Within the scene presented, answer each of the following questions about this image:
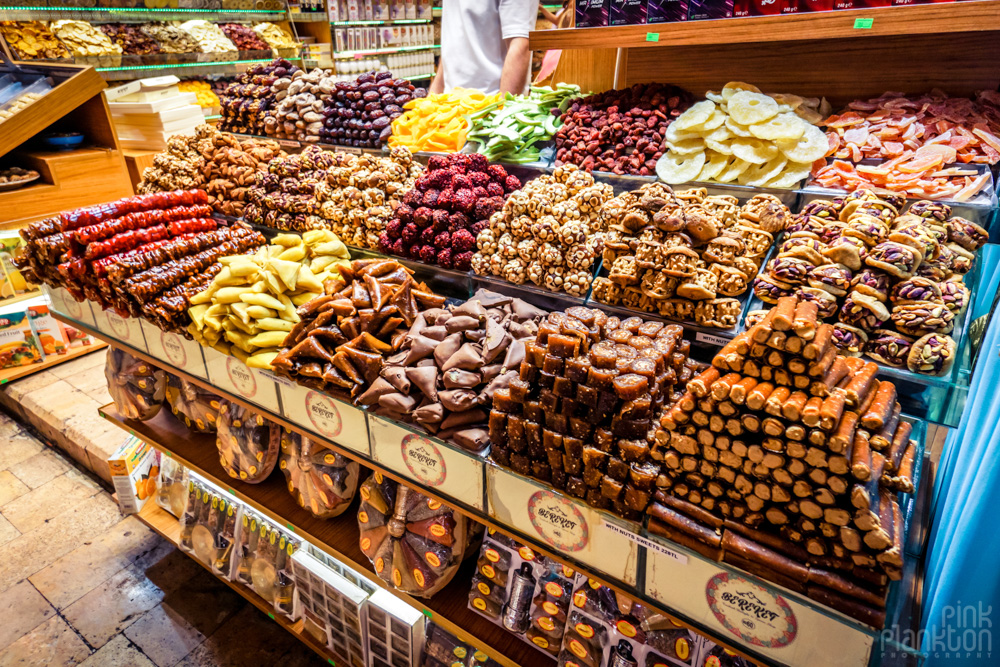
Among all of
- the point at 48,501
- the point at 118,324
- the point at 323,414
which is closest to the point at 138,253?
the point at 118,324

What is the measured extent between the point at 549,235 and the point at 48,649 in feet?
8.71

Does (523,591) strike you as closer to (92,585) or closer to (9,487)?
(92,585)

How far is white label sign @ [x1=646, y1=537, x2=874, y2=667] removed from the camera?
926 millimetres

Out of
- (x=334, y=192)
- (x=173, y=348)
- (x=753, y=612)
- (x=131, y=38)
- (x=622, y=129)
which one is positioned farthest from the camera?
(x=131, y=38)

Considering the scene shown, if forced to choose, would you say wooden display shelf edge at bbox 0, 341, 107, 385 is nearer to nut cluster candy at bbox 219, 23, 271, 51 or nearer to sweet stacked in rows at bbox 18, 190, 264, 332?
sweet stacked in rows at bbox 18, 190, 264, 332

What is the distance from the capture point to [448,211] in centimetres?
198

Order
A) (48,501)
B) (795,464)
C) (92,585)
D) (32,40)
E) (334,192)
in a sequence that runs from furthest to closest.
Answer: (32,40), (48,501), (92,585), (334,192), (795,464)

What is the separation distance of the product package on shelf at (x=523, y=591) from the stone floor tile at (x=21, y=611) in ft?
7.13

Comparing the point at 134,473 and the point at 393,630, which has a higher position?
the point at 393,630

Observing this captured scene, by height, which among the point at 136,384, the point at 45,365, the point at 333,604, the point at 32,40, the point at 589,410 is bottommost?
the point at 45,365

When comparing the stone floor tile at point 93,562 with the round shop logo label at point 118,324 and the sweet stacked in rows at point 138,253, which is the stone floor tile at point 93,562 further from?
the sweet stacked in rows at point 138,253

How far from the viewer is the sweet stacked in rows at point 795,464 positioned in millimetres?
881

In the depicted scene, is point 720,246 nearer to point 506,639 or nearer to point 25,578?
point 506,639

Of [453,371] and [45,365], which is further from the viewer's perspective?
[45,365]
